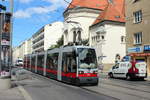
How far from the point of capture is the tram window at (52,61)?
22.3 metres

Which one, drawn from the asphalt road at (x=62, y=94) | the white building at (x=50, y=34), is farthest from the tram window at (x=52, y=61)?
the white building at (x=50, y=34)

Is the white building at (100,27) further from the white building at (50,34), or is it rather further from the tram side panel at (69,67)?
the white building at (50,34)

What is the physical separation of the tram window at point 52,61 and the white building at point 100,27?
23.6 meters

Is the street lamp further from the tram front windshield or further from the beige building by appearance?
the tram front windshield

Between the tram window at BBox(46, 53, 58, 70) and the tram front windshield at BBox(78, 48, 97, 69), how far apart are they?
4327 millimetres

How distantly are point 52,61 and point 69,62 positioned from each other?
17.2 ft

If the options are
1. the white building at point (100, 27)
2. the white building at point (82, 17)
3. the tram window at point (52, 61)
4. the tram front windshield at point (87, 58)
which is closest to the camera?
the tram front windshield at point (87, 58)

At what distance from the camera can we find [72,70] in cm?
1825

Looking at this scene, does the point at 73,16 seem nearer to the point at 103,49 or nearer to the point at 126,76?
the point at 103,49

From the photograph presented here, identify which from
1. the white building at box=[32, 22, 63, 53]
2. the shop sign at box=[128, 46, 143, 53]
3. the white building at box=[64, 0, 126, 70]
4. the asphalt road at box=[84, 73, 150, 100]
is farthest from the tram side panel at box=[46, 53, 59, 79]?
the white building at box=[32, 22, 63, 53]

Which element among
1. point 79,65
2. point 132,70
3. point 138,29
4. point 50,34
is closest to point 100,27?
point 138,29

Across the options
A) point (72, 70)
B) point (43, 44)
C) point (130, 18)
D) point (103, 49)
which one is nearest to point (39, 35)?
point (43, 44)

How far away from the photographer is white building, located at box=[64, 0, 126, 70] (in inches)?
2108

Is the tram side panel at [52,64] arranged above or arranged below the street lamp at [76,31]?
below
